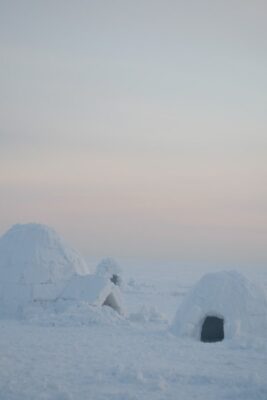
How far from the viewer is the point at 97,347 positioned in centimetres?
1445

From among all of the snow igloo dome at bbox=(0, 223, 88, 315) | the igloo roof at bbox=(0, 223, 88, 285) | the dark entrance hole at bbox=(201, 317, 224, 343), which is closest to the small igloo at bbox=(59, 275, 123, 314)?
the snow igloo dome at bbox=(0, 223, 88, 315)

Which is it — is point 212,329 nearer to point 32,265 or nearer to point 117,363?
point 117,363

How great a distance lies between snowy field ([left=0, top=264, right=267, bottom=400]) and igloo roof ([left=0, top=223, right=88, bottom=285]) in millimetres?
2901

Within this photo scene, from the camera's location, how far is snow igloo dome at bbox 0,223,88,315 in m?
21.8

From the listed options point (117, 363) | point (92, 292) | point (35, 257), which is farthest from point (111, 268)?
point (117, 363)

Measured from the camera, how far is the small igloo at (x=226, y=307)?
1672 cm

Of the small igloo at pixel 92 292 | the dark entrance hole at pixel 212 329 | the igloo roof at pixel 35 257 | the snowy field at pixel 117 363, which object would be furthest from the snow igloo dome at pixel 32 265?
the dark entrance hole at pixel 212 329

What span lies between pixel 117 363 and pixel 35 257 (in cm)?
1118

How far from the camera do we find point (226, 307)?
16.9 m

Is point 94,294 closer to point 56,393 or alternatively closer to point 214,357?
point 214,357

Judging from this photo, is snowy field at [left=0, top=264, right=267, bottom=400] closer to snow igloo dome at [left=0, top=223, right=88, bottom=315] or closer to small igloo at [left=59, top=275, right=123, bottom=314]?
small igloo at [left=59, top=275, right=123, bottom=314]

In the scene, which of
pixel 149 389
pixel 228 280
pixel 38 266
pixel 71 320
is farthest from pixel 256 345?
pixel 38 266

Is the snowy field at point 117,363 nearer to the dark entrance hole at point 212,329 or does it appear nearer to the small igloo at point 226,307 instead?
the small igloo at point 226,307

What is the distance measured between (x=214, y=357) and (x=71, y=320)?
24.1 feet
